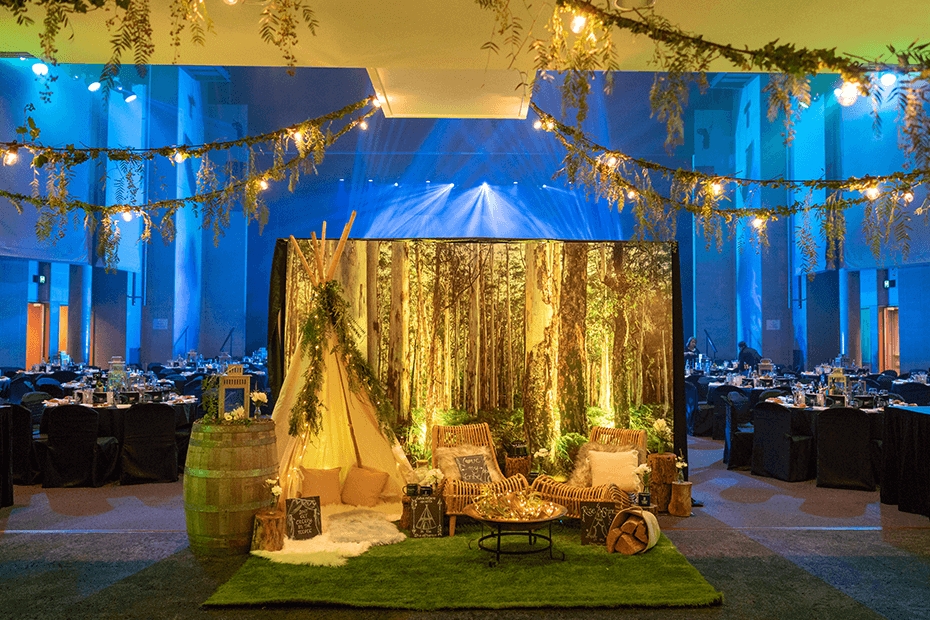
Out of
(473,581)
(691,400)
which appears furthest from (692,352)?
(473,581)

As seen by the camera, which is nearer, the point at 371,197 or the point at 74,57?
the point at 74,57

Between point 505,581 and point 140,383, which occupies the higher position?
point 140,383

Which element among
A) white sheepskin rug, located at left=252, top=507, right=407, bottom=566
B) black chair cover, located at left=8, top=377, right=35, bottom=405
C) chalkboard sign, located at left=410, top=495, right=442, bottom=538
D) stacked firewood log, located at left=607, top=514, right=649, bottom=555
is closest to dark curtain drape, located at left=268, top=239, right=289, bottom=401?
white sheepskin rug, located at left=252, top=507, right=407, bottom=566

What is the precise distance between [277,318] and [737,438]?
5.10 meters

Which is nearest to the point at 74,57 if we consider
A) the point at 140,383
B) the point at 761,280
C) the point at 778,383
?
the point at 140,383

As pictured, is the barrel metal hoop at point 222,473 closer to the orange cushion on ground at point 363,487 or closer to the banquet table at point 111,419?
the orange cushion on ground at point 363,487

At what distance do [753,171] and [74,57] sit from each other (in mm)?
13963

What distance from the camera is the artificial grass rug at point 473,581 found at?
3766 mm

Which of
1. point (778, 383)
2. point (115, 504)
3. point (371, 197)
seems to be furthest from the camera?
point (371, 197)

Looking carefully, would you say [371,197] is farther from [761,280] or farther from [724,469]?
[724,469]

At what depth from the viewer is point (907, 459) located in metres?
5.79

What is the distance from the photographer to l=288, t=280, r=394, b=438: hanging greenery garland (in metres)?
5.77

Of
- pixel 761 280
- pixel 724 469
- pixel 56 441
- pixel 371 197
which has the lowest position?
pixel 724 469

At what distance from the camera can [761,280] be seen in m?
15.0
